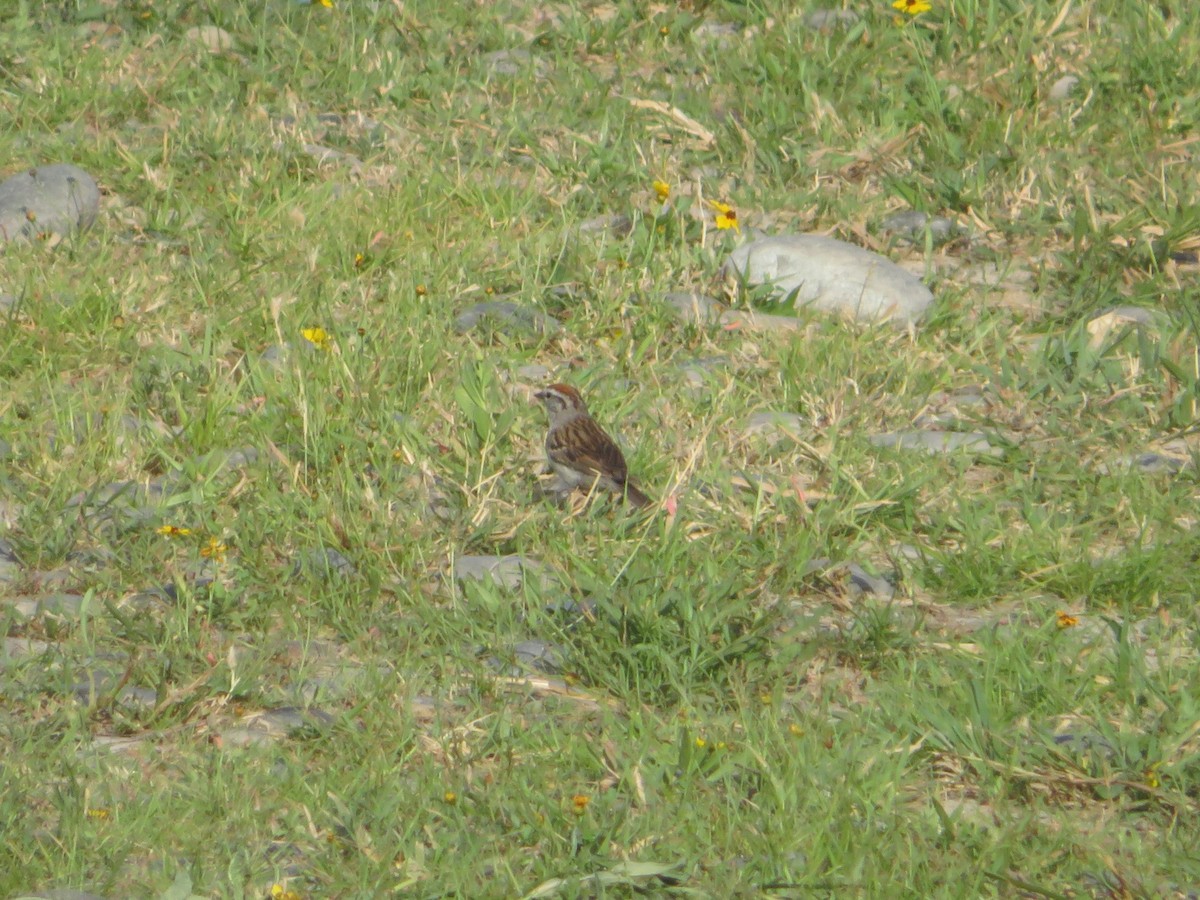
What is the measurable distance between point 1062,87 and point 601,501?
14.9ft

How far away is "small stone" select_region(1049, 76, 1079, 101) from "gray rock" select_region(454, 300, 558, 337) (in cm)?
333

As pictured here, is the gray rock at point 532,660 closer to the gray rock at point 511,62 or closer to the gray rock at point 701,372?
the gray rock at point 701,372

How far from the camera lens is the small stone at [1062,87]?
888 cm

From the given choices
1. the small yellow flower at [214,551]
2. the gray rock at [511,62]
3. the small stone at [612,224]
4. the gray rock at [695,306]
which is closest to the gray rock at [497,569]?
the small yellow flower at [214,551]

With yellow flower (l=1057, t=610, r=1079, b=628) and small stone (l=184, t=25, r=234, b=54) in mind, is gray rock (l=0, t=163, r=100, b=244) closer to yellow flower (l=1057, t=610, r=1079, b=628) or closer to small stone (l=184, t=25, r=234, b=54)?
small stone (l=184, t=25, r=234, b=54)

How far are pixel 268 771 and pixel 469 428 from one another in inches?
80.8

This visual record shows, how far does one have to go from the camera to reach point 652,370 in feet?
22.6

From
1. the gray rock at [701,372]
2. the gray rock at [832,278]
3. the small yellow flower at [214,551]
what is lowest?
the gray rock at [701,372]

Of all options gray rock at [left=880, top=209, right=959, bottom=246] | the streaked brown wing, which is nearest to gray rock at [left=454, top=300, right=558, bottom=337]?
the streaked brown wing

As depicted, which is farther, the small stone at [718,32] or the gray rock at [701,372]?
the small stone at [718,32]

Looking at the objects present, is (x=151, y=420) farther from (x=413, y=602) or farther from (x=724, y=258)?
(x=724, y=258)

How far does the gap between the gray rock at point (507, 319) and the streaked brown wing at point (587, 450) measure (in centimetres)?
121

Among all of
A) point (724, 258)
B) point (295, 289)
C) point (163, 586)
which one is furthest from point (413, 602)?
point (724, 258)

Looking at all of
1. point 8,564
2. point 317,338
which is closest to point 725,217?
point 317,338
